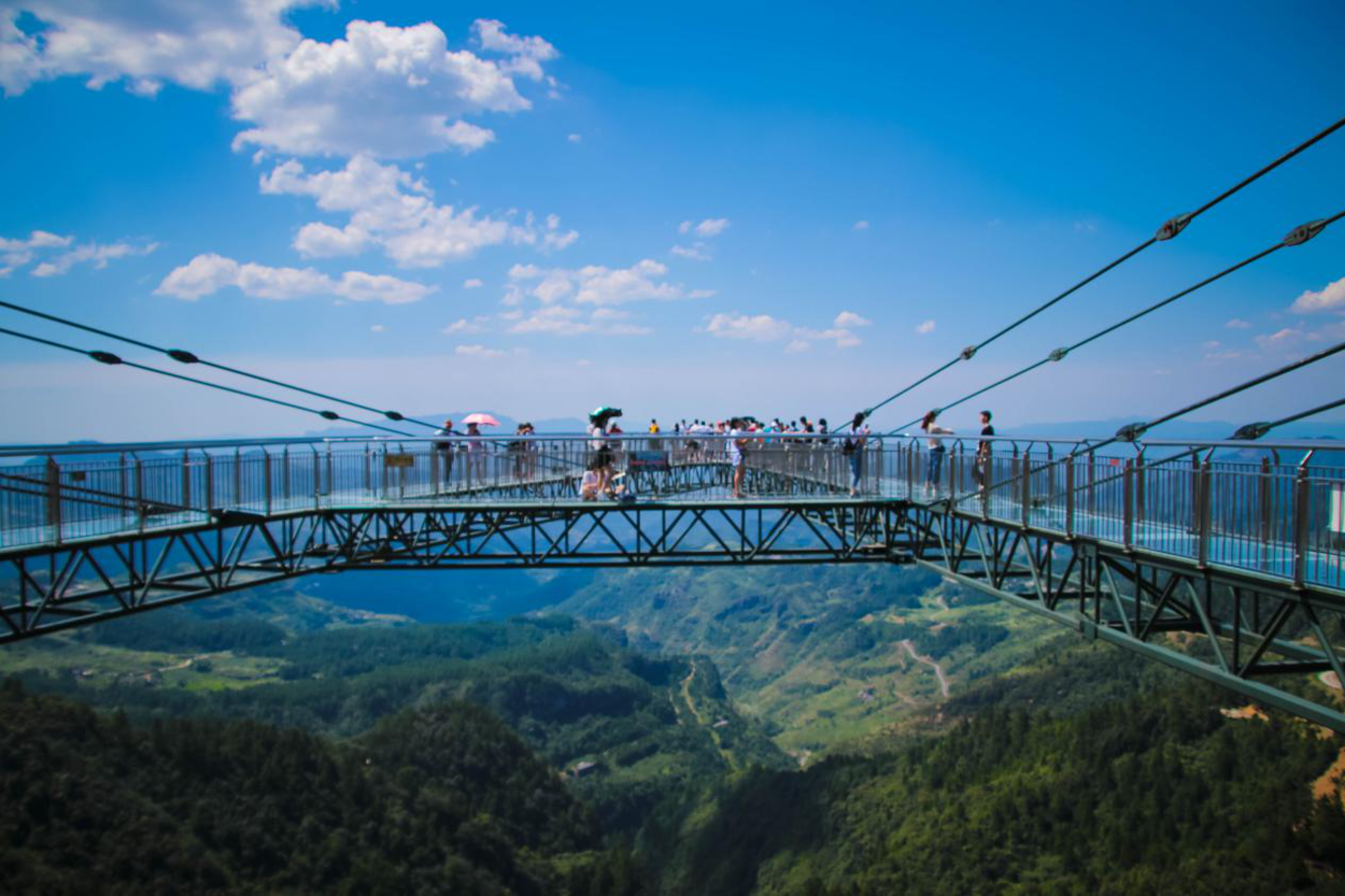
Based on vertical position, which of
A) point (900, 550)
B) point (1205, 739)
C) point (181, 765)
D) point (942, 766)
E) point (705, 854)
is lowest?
point (705, 854)

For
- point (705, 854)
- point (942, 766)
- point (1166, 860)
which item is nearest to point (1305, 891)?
point (1166, 860)

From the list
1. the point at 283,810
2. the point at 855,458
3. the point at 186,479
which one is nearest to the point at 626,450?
the point at 855,458

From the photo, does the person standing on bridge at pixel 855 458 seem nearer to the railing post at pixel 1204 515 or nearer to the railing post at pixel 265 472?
the railing post at pixel 1204 515

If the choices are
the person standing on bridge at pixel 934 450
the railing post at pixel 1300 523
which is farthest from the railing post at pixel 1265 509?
the person standing on bridge at pixel 934 450

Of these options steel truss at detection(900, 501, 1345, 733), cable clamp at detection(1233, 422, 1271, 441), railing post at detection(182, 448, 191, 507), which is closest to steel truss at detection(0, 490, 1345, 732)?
steel truss at detection(900, 501, 1345, 733)

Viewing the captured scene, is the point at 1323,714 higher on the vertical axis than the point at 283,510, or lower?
lower

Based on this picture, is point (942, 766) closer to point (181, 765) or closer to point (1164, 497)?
point (181, 765)

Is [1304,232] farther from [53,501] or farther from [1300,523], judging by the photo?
[53,501]

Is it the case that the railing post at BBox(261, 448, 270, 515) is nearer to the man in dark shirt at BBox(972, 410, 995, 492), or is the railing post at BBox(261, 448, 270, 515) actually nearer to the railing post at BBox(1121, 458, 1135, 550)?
the man in dark shirt at BBox(972, 410, 995, 492)
